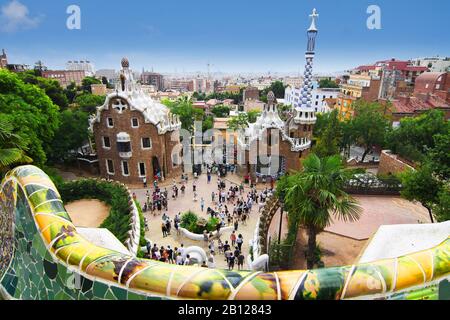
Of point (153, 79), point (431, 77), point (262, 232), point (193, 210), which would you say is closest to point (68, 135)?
point (193, 210)

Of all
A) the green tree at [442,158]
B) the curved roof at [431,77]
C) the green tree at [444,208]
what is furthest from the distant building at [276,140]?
the curved roof at [431,77]

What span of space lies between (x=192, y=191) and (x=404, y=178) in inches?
599

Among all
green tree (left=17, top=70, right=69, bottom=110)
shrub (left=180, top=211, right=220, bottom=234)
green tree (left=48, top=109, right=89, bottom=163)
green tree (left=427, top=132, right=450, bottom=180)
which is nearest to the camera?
green tree (left=427, top=132, right=450, bottom=180)

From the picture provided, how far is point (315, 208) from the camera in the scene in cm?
1124

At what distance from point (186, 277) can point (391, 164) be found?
28.7 m

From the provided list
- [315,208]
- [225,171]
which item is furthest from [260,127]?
[315,208]

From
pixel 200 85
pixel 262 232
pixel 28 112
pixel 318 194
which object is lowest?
pixel 262 232

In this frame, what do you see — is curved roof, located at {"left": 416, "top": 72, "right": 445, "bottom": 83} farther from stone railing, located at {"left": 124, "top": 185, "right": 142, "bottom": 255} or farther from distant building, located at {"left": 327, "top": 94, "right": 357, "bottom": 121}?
stone railing, located at {"left": 124, "top": 185, "right": 142, "bottom": 255}

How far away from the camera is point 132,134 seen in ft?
83.1

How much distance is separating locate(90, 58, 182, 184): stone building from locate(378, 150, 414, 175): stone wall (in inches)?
787

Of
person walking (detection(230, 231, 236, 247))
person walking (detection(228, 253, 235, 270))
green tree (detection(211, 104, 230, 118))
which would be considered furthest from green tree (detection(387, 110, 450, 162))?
green tree (detection(211, 104, 230, 118))

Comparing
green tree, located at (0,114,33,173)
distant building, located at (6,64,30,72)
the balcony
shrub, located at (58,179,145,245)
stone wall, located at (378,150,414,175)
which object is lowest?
stone wall, located at (378,150,414,175)

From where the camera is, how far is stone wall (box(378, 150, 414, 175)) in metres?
25.8

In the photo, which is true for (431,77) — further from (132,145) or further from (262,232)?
(262,232)
